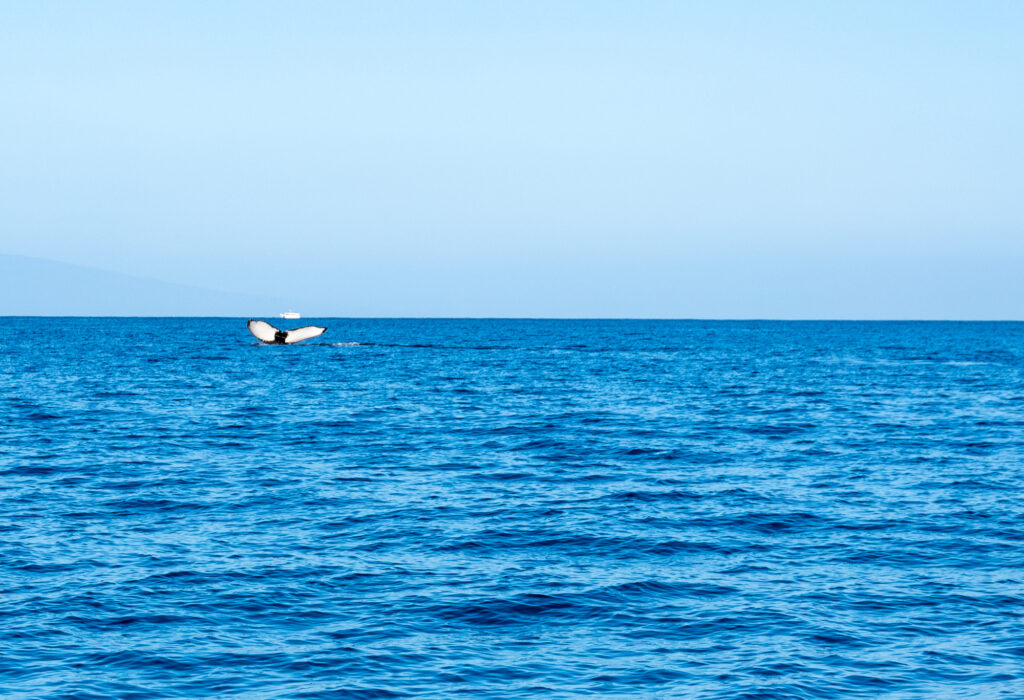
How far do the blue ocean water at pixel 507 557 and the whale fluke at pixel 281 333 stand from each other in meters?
79.8

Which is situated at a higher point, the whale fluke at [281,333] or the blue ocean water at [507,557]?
the whale fluke at [281,333]

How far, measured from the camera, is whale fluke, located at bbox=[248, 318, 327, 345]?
132 m

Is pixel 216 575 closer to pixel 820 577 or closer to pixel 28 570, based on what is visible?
pixel 28 570

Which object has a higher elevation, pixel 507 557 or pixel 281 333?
pixel 281 333

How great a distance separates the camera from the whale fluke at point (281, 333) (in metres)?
132

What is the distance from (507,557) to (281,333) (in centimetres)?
11457

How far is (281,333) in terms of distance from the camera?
133 meters

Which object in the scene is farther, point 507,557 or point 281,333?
point 281,333

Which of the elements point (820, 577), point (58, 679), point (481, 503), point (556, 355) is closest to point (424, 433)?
point (481, 503)

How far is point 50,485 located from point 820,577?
2116 centimetres

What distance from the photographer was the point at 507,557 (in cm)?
2209

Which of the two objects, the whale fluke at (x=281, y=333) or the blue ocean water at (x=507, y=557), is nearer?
the blue ocean water at (x=507, y=557)

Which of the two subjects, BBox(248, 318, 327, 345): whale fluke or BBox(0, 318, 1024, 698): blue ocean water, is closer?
BBox(0, 318, 1024, 698): blue ocean water

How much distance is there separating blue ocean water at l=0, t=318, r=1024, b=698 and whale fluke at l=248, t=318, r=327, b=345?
262 feet
